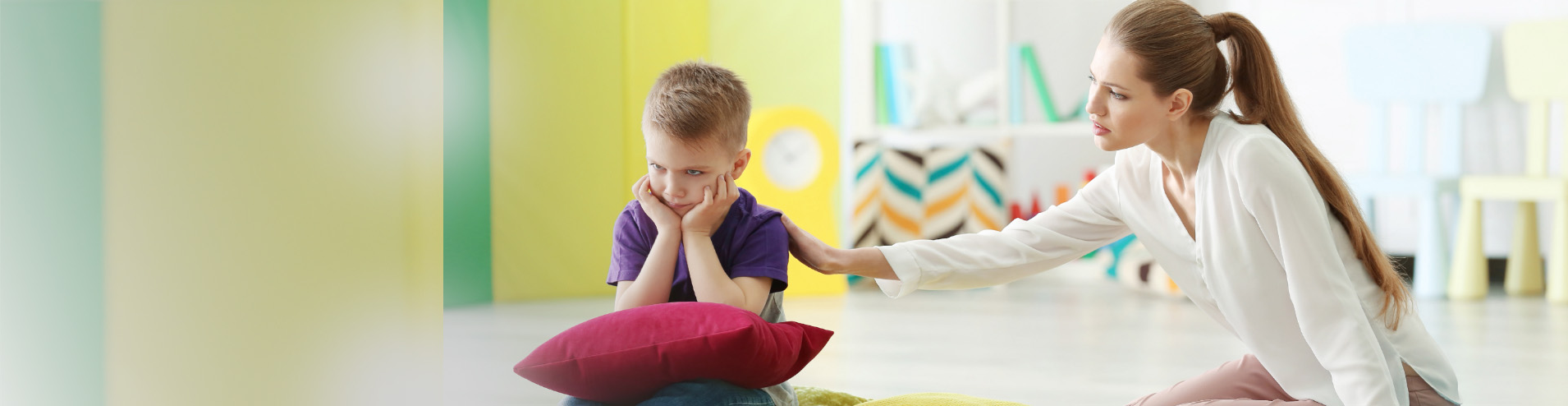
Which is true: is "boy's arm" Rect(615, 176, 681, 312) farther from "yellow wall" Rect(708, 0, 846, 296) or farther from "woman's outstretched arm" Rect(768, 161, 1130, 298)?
"yellow wall" Rect(708, 0, 846, 296)

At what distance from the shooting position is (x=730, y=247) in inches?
48.3

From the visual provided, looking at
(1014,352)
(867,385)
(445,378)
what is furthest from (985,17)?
(445,378)

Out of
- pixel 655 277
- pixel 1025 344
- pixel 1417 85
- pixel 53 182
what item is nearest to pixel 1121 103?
pixel 655 277

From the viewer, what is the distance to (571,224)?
121cm

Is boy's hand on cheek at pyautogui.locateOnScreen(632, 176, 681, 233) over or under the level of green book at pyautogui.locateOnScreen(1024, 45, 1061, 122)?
under

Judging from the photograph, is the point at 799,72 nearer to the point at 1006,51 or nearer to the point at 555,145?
the point at 1006,51

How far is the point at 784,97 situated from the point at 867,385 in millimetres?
1583

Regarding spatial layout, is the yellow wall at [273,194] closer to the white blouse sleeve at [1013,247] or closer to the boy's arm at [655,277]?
the boy's arm at [655,277]

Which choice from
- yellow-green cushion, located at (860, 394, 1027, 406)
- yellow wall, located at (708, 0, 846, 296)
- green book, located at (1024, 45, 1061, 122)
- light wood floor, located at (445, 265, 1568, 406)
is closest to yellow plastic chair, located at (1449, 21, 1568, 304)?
light wood floor, located at (445, 265, 1568, 406)

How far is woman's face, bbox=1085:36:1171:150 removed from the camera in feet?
3.89

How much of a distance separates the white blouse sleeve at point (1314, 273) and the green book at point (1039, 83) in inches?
124

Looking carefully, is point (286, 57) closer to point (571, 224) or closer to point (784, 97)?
point (571, 224)

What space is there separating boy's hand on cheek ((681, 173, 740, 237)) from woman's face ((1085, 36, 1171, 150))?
0.40 metres

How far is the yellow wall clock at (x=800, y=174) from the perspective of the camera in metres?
3.26
